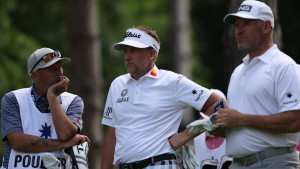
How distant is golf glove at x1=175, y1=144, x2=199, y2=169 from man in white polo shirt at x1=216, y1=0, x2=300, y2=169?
0.71 metres

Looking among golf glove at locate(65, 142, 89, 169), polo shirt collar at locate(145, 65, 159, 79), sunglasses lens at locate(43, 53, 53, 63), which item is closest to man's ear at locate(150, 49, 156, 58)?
polo shirt collar at locate(145, 65, 159, 79)

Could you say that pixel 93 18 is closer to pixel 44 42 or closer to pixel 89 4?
pixel 89 4

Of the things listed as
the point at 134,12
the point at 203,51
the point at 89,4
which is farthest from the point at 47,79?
the point at 203,51

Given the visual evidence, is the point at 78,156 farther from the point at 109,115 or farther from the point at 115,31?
the point at 115,31

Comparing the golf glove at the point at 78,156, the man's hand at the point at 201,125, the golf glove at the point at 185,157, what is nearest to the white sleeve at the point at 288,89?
the man's hand at the point at 201,125

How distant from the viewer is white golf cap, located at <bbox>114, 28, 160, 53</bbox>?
7.23 m

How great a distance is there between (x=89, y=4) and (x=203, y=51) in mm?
13684

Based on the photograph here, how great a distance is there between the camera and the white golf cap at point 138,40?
7.23m

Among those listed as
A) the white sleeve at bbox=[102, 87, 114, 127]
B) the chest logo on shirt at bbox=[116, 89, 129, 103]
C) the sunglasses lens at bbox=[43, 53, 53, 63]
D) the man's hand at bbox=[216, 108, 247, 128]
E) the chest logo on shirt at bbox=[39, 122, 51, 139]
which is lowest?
the chest logo on shirt at bbox=[39, 122, 51, 139]

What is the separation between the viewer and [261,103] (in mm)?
6172

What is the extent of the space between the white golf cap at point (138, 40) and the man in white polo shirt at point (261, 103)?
1118 mm

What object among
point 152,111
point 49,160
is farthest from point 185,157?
point 49,160

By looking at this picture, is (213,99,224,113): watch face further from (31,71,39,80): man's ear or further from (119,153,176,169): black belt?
(31,71,39,80): man's ear

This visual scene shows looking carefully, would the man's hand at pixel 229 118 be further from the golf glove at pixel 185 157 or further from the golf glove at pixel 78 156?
the golf glove at pixel 78 156
